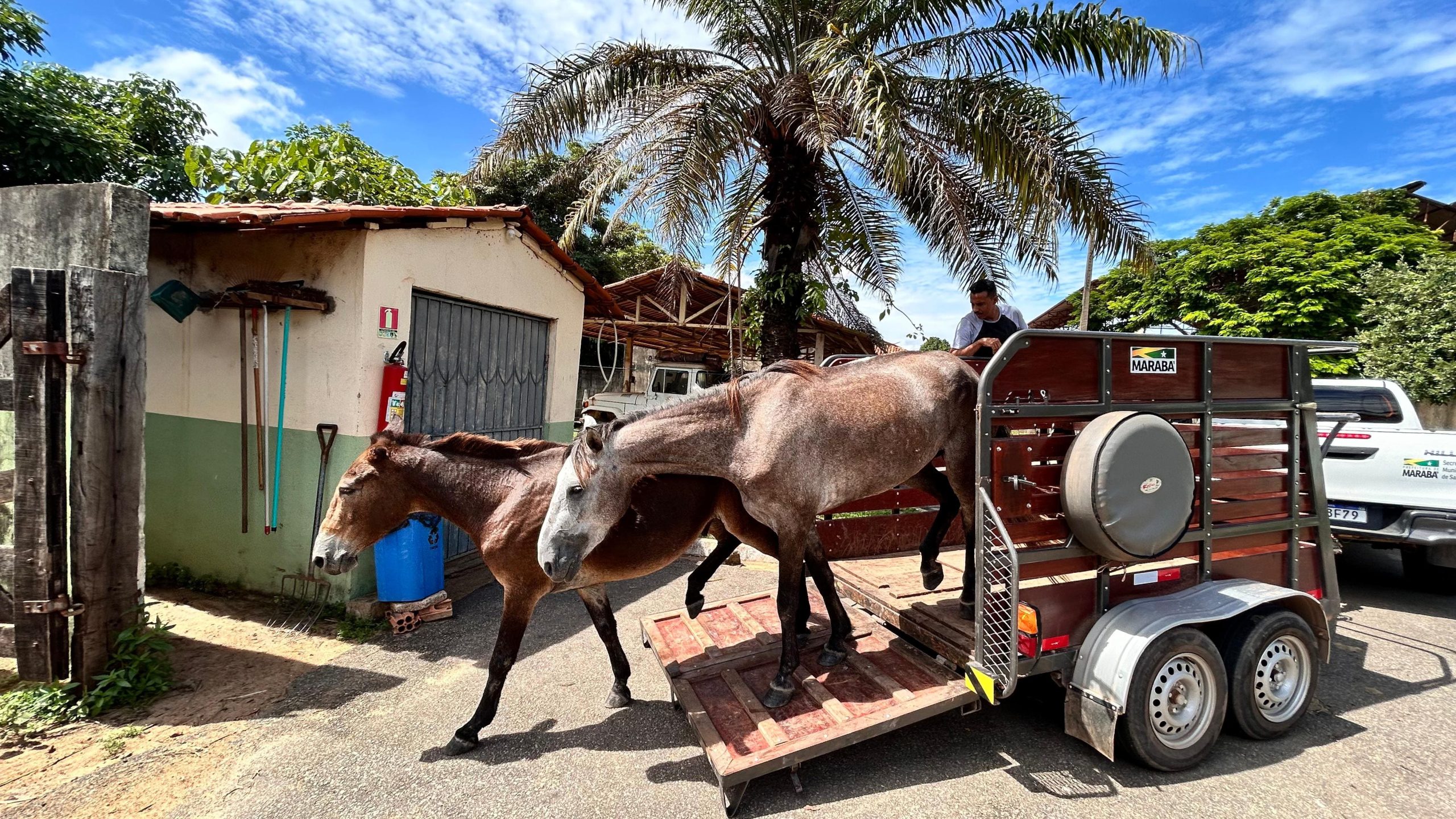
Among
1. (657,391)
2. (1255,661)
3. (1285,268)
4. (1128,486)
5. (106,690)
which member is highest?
(1285,268)

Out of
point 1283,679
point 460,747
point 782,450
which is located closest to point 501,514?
point 460,747

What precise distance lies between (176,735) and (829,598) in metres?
3.64

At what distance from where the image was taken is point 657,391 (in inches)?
628

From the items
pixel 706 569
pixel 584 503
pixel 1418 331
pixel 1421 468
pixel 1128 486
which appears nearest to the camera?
pixel 1128 486

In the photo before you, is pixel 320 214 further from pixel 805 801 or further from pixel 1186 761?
pixel 1186 761

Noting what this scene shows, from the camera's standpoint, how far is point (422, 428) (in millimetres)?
5629

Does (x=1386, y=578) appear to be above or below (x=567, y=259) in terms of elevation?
below

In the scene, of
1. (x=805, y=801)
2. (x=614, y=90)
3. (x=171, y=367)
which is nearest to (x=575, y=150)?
(x=614, y=90)

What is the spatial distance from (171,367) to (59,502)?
2.76 metres

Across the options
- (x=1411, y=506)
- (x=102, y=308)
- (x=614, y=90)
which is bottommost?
(x=1411, y=506)

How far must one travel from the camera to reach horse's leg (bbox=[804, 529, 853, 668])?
357 centimetres

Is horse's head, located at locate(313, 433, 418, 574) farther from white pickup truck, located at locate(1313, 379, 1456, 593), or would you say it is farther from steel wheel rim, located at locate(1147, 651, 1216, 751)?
white pickup truck, located at locate(1313, 379, 1456, 593)

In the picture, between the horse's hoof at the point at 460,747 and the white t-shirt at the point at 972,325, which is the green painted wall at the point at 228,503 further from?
the white t-shirt at the point at 972,325

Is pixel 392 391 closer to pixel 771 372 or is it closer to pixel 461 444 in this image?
pixel 461 444
